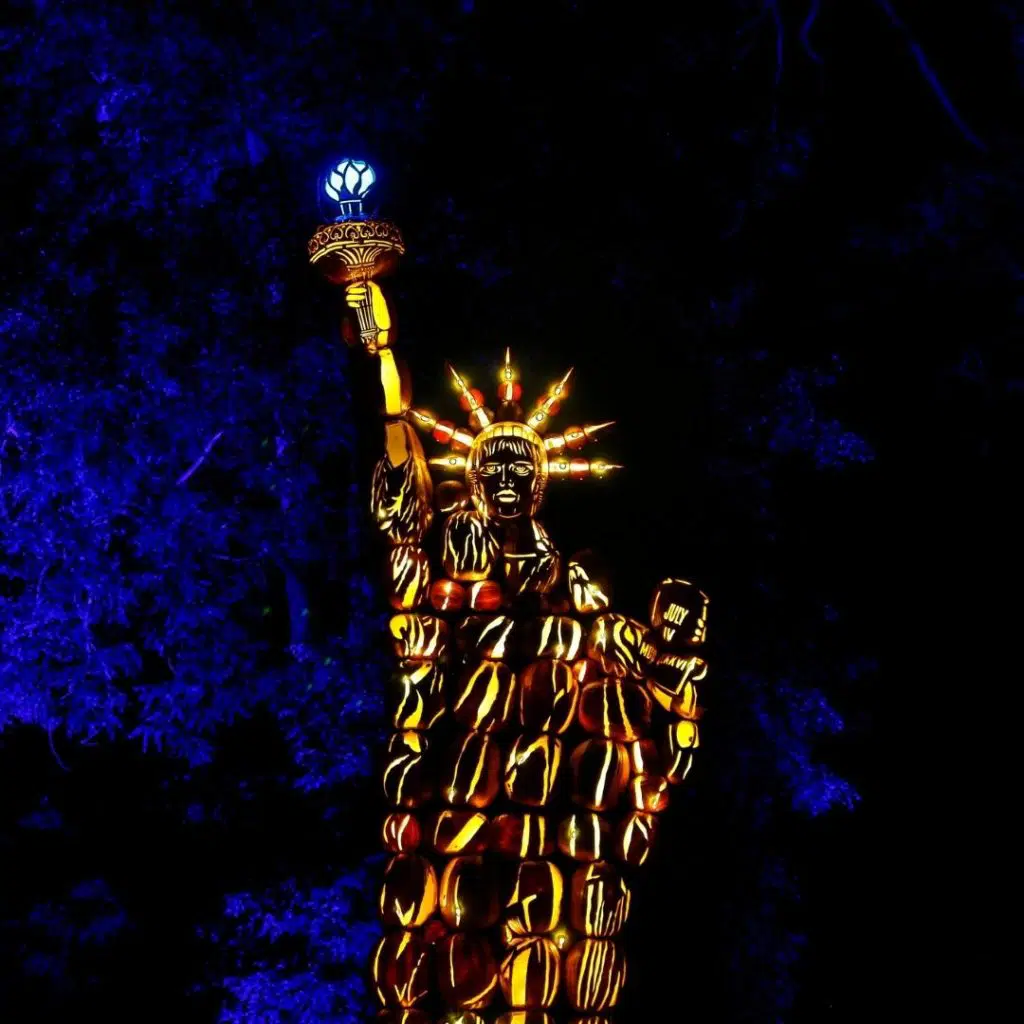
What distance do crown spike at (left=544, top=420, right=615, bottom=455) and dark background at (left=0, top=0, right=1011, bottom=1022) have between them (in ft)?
5.30

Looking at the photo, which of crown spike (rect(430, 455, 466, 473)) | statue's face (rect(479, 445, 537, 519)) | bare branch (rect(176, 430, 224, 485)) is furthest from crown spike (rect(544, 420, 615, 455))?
bare branch (rect(176, 430, 224, 485))

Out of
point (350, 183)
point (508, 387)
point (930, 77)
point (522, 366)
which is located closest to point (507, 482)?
point (508, 387)

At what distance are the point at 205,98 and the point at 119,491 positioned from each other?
7.13ft

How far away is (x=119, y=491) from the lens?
255 inches

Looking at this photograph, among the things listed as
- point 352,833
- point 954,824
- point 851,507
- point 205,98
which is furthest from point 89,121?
point 954,824

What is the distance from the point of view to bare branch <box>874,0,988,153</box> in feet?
19.5

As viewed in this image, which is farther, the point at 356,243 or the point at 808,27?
the point at 808,27

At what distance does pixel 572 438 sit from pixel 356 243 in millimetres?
1264

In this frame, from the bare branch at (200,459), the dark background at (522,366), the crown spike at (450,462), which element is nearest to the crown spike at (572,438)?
the crown spike at (450,462)

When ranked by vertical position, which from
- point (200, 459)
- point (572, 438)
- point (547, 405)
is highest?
point (200, 459)

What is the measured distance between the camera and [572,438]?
5.27 m

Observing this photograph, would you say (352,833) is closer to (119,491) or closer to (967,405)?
(119,491)

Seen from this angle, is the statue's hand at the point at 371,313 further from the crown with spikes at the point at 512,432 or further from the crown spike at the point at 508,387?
the crown spike at the point at 508,387

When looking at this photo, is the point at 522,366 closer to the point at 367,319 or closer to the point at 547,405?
the point at 547,405
